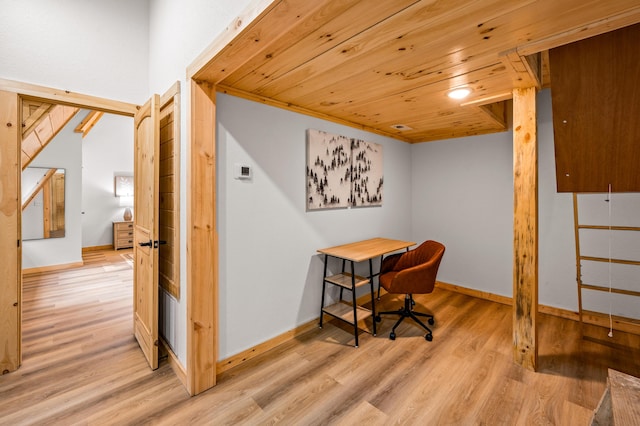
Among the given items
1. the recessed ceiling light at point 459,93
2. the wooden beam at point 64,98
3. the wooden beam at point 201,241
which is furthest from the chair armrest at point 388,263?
the wooden beam at point 64,98

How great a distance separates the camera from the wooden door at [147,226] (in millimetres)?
2115

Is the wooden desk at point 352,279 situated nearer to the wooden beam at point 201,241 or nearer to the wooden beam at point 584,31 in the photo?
the wooden beam at point 201,241

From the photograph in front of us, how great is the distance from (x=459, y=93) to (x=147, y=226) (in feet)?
9.28

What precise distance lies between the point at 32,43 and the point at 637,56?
379 cm

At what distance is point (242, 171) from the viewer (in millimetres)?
2279

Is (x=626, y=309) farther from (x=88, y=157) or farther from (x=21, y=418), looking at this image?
(x=88, y=157)

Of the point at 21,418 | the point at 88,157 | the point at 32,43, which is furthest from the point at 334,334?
the point at 88,157

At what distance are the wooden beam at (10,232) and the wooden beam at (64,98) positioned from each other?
62 mm

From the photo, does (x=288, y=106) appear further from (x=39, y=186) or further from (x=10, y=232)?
(x=39, y=186)

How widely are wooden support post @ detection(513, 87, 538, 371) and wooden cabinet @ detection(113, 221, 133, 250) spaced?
7891 mm

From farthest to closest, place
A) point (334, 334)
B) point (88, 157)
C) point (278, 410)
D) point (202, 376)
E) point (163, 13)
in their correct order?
1. point (88, 157)
2. point (334, 334)
3. point (163, 13)
4. point (202, 376)
5. point (278, 410)

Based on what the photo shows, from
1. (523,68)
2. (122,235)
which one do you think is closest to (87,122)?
(122,235)

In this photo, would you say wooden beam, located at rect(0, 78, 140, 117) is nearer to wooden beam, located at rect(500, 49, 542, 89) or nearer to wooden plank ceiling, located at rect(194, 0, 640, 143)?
wooden plank ceiling, located at rect(194, 0, 640, 143)

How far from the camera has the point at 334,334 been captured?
2.74 m
